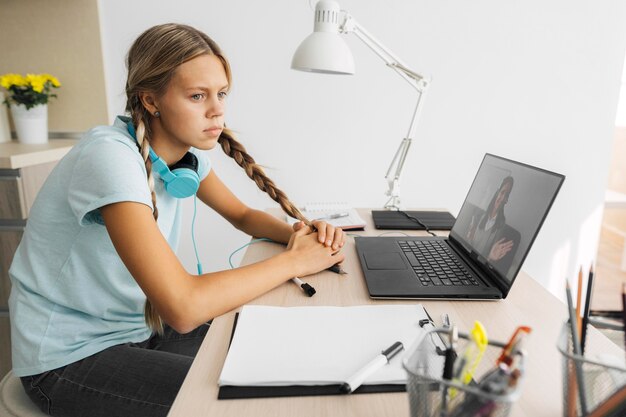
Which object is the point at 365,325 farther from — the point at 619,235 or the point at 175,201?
the point at 619,235

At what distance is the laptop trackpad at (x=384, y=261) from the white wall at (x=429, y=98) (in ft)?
3.48

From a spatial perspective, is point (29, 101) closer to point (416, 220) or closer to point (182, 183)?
point (182, 183)

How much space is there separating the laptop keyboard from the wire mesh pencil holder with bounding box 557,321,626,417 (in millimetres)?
412

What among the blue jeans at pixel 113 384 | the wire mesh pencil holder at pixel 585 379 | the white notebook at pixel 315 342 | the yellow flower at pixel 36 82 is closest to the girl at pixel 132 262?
the blue jeans at pixel 113 384

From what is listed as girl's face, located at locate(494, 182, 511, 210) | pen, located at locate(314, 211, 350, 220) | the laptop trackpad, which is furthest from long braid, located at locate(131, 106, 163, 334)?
girl's face, located at locate(494, 182, 511, 210)

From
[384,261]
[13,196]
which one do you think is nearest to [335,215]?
[384,261]

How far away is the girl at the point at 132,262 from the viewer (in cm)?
75

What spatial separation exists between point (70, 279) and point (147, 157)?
11.2 inches

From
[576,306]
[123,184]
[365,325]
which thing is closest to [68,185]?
[123,184]

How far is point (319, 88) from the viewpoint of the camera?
195cm

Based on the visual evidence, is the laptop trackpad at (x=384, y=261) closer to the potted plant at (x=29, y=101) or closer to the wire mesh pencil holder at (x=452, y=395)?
the wire mesh pencil holder at (x=452, y=395)

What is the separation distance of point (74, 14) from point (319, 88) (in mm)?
1083

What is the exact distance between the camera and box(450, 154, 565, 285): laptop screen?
0.77 metres

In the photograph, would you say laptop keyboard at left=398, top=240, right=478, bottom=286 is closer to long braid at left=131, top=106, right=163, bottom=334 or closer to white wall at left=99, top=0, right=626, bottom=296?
long braid at left=131, top=106, right=163, bottom=334
